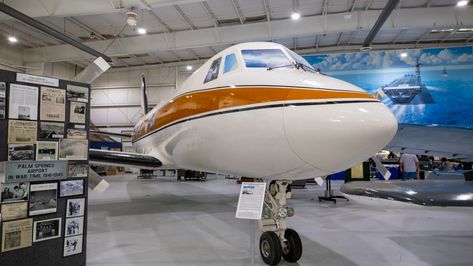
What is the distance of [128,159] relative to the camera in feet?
26.2

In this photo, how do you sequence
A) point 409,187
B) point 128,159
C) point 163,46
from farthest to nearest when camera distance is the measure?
point 163,46
point 128,159
point 409,187

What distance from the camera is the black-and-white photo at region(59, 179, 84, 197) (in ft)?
11.3

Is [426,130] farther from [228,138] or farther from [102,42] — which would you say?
[102,42]

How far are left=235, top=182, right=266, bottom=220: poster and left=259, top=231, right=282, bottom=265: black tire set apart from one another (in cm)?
104

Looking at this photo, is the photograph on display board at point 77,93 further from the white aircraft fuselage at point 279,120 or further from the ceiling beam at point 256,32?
the ceiling beam at point 256,32

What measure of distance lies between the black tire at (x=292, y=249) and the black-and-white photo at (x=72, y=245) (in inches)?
106

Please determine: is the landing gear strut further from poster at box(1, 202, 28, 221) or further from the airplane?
poster at box(1, 202, 28, 221)

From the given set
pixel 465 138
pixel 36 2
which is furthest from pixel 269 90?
pixel 36 2

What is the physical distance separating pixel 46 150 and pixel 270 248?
3018 millimetres

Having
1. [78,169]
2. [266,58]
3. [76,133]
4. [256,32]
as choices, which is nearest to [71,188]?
[78,169]

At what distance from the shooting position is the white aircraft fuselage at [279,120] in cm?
285

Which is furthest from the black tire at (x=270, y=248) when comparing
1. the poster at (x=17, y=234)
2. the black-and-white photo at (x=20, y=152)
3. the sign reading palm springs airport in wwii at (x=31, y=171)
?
the black-and-white photo at (x=20, y=152)

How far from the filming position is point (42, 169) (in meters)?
3.25

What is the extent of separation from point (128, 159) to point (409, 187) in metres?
6.48
